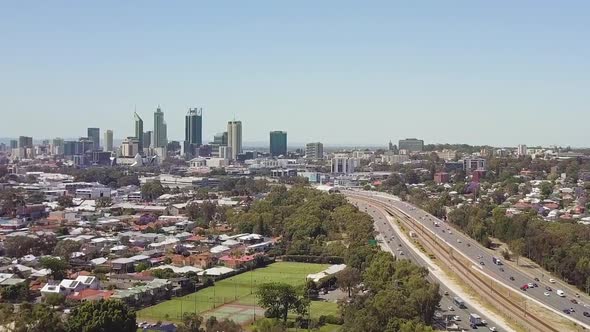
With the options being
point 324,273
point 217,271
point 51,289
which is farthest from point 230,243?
point 51,289

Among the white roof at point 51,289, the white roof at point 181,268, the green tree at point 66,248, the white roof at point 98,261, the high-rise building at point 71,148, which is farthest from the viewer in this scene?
the high-rise building at point 71,148

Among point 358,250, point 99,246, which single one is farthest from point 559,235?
point 99,246

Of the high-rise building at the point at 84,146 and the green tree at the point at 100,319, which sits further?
the high-rise building at the point at 84,146

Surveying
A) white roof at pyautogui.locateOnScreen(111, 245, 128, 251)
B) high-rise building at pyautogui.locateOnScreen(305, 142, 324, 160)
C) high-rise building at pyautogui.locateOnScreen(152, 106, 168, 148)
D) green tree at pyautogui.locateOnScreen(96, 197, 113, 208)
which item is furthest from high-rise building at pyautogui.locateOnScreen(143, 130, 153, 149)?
white roof at pyautogui.locateOnScreen(111, 245, 128, 251)

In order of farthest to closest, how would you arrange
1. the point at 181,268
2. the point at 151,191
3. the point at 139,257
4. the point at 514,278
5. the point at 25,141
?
the point at 25,141, the point at 151,191, the point at 139,257, the point at 514,278, the point at 181,268

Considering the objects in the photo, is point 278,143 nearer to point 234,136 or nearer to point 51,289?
point 234,136

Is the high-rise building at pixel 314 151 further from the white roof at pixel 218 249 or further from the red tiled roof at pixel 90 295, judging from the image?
the red tiled roof at pixel 90 295

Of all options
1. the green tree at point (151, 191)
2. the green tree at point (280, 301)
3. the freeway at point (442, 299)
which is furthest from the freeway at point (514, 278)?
the green tree at point (151, 191)
